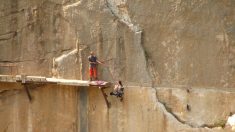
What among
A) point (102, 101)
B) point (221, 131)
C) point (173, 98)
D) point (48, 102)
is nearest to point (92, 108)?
point (102, 101)

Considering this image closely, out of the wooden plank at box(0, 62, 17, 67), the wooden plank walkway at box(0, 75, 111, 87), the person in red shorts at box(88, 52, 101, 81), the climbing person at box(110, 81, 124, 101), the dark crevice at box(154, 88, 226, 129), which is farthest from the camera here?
the wooden plank at box(0, 62, 17, 67)

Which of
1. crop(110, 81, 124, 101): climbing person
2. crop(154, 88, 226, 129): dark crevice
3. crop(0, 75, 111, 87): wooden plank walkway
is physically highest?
crop(0, 75, 111, 87): wooden plank walkway

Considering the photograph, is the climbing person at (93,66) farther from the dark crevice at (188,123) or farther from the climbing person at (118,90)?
the dark crevice at (188,123)

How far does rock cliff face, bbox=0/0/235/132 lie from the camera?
Answer: 11.1 m

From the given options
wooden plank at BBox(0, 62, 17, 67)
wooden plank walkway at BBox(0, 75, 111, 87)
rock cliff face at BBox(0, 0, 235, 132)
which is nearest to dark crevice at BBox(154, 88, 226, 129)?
rock cliff face at BBox(0, 0, 235, 132)

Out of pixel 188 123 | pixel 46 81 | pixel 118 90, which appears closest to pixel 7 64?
pixel 46 81

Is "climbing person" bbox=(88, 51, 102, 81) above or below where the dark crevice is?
above

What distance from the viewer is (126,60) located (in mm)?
11820

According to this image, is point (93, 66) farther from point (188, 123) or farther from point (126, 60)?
point (188, 123)

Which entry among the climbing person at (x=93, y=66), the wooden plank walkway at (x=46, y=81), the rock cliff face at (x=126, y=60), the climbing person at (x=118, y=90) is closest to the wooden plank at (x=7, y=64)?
the rock cliff face at (x=126, y=60)

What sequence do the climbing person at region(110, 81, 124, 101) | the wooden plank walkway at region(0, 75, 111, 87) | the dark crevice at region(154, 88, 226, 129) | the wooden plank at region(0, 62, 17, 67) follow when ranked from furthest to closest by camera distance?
the wooden plank at region(0, 62, 17, 67), the wooden plank walkway at region(0, 75, 111, 87), the climbing person at region(110, 81, 124, 101), the dark crevice at region(154, 88, 226, 129)

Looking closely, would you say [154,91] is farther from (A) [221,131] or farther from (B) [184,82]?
(A) [221,131]

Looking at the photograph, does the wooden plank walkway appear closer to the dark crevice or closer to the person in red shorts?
the person in red shorts

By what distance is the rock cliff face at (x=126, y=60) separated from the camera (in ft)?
36.4
